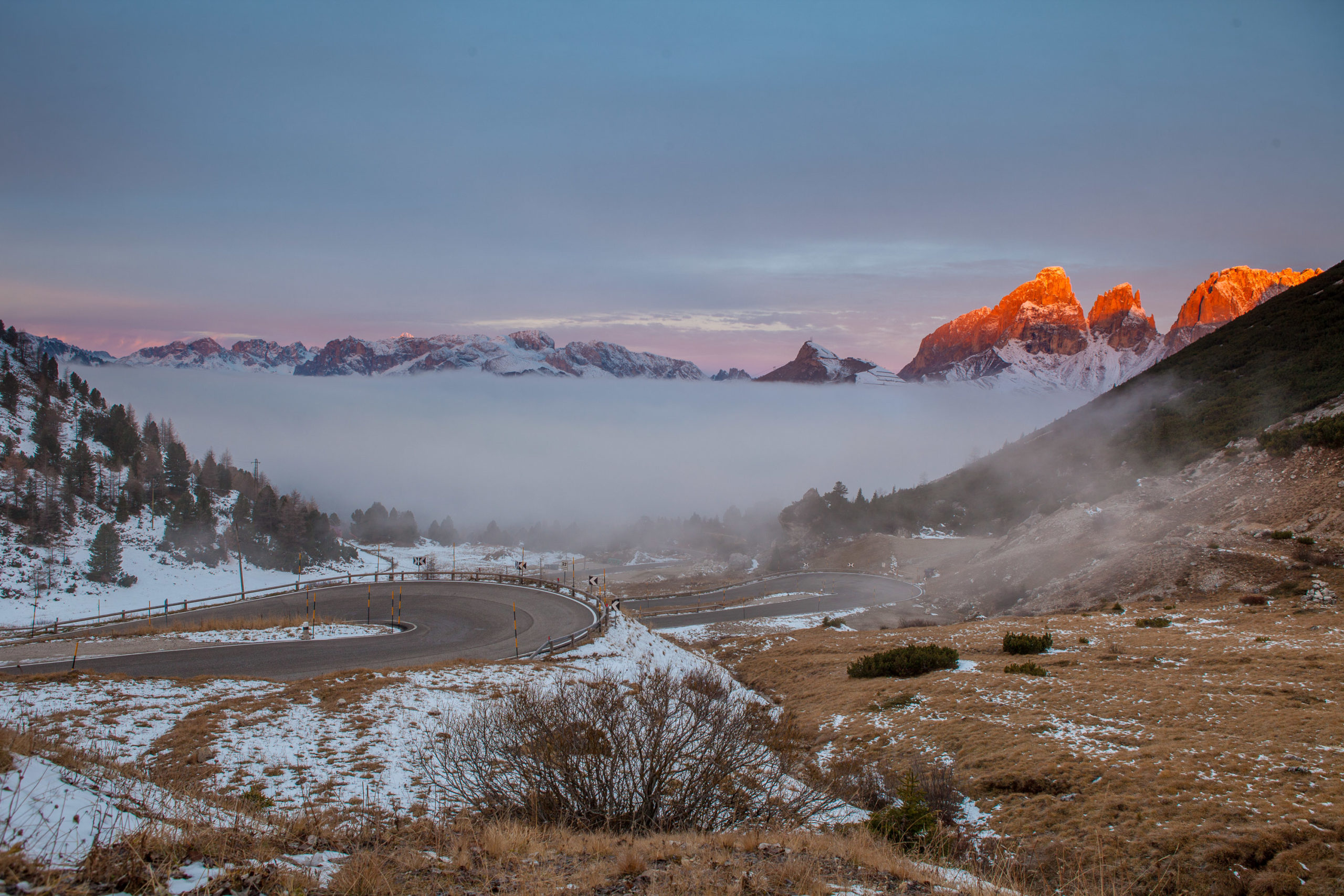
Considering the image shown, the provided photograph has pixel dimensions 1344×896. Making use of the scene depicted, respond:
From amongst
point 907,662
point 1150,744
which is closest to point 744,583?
point 907,662

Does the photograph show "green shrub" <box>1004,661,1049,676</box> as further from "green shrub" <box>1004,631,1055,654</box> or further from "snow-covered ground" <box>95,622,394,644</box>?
"snow-covered ground" <box>95,622,394,644</box>

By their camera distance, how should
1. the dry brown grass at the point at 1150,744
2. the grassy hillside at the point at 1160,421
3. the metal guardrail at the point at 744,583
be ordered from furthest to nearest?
the metal guardrail at the point at 744,583 → the grassy hillside at the point at 1160,421 → the dry brown grass at the point at 1150,744

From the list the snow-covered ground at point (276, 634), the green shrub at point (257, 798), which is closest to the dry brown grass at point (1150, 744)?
the green shrub at point (257, 798)

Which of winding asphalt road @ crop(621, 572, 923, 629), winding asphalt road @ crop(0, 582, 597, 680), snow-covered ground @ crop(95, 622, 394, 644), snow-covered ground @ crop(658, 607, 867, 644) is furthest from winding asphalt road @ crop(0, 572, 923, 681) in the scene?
winding asphalt road @ crop(621, 572, 923, 629)

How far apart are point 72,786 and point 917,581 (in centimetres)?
8347

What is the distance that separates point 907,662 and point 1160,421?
208 feet

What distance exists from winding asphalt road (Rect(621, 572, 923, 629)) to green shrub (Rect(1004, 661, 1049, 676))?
34.8 meters

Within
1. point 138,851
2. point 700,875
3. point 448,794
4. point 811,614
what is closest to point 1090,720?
point 700,875

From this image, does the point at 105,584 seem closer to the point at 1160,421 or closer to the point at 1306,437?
the point at 1306,437

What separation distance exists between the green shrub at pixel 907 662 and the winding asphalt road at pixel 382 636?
12254 mm

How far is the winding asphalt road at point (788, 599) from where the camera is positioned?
5653cm

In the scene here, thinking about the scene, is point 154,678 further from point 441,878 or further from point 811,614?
point 811,614

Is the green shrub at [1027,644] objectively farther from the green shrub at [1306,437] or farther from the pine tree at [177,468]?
the pine tree at [177,468]

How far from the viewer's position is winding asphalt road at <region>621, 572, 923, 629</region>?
5653cm
